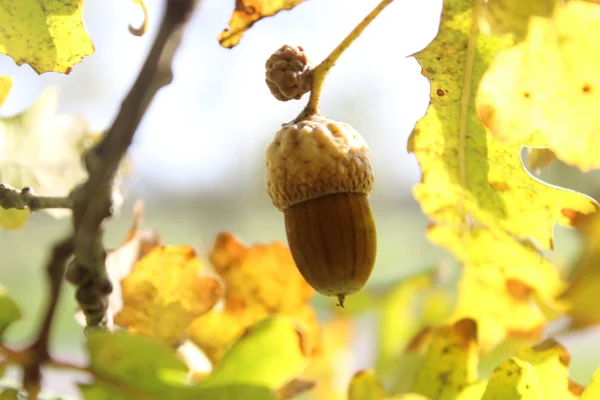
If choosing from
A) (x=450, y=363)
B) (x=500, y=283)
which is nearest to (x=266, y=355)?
(x=450, y=363)

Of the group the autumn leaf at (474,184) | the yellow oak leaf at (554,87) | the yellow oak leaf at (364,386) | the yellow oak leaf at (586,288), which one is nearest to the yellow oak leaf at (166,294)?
the yellow oak leaf at (364,386)

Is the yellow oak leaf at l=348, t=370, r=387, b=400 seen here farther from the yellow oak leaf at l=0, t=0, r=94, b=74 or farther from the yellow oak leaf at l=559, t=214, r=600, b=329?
the yellow oak leaf at l=0, t=0, r=94, b=74

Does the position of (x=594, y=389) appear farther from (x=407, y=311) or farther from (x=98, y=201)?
(x=407, y=311)

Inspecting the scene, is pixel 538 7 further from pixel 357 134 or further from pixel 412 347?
pixel 412 347

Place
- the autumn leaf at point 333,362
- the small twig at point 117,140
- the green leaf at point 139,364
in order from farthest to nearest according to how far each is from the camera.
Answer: the autumn leaf at point 333,362
the green leaf at point 139,364
the small twig at point 117,140

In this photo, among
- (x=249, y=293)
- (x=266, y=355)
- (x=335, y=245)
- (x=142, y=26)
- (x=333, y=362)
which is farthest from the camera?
(x=333, y=362)

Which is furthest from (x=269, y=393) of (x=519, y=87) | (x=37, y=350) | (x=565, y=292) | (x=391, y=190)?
(x=391, y=190)

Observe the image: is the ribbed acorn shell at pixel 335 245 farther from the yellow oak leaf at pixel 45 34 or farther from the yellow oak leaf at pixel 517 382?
the yellow oak leaf at pixel 45 34
